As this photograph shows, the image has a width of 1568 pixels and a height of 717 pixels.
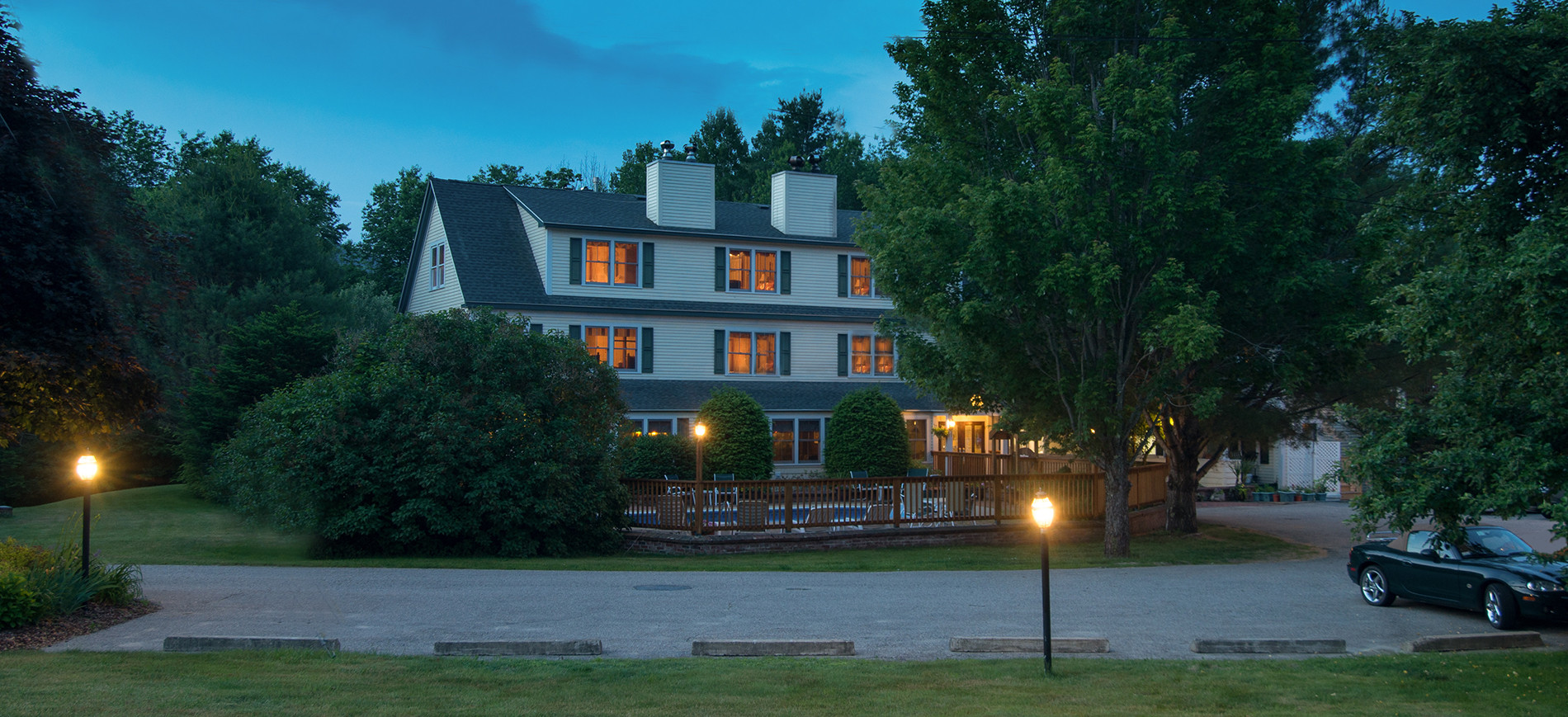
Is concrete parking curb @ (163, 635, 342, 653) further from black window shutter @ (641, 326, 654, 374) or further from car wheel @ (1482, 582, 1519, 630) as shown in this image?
black window shutter @ (641, 326, 654, 374)

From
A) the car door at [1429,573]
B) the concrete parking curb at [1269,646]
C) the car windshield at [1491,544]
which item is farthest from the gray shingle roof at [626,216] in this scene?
the concrete parking curb at [1269,646]

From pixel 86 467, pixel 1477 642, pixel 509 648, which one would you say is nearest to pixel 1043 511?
pixel 509 648

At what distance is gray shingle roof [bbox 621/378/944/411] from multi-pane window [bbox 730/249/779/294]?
11.0 ft

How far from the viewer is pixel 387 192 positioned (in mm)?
64250

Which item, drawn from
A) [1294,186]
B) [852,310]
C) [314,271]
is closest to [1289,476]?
[852,310]

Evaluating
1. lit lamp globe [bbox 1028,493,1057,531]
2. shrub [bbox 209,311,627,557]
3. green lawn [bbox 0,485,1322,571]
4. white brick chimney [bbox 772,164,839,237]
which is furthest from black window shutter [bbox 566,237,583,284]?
lit lamp globe [bbox 1028,493,1057,531]

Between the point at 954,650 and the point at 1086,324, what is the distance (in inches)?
447

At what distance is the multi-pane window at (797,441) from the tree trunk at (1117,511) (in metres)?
14.3

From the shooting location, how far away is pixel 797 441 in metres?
35.4

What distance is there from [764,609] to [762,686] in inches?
207

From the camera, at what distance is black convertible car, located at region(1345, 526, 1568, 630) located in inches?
508

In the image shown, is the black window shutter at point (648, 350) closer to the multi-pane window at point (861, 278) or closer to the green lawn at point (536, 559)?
the multi-pane window at point (861, 278)

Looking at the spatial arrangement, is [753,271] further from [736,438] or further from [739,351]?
[736,438]

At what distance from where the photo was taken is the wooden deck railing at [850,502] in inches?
918
